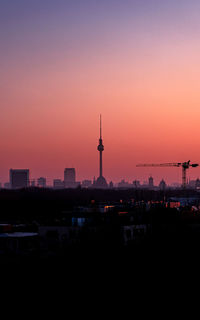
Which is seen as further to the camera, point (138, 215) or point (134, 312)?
point (138, 215)

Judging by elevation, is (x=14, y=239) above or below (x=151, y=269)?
above

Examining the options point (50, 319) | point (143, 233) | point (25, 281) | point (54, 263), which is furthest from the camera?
point (143, 233)

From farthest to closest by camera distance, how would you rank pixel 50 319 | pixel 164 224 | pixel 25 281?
pixel 164 224
pixel 25 281
pixel 50 319

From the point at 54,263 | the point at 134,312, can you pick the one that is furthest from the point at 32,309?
the point at 54,263

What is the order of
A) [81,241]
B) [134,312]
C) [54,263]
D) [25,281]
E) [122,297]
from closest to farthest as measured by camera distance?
[134,312] → [122,297] → [25,281] → [54,263] → [81,241]

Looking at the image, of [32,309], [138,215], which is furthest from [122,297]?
[138,215]

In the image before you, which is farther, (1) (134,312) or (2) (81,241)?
(2) (81,241)

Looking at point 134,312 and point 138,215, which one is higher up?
point 138,215

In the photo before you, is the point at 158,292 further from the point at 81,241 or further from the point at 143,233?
the point at 143,233

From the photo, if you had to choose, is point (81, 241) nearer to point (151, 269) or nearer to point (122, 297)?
point (151, 269)
